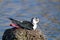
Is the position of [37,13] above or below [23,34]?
above

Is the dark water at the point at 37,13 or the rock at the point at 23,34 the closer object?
the rock at the point at 23,34

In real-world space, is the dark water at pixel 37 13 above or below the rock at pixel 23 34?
above

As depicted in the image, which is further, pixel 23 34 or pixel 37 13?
pixel 37 13

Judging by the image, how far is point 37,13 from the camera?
1236 centimetres

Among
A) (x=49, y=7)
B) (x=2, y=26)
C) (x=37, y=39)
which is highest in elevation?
(x=49, y=7)

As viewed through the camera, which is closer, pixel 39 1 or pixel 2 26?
pixel 2 26

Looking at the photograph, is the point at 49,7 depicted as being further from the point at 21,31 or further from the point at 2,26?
the point at 21,31

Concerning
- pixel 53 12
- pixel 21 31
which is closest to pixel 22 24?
pixel 21 31

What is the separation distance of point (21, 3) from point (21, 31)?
6.49m

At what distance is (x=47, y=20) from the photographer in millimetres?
11516

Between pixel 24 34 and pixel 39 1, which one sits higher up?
pixel 39 1

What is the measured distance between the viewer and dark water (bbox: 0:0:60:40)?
10617 millimetres

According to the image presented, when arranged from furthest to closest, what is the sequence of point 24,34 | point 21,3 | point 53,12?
1. point 21,3
2. point 53,12
3. point 24,34

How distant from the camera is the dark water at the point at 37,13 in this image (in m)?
10.6
